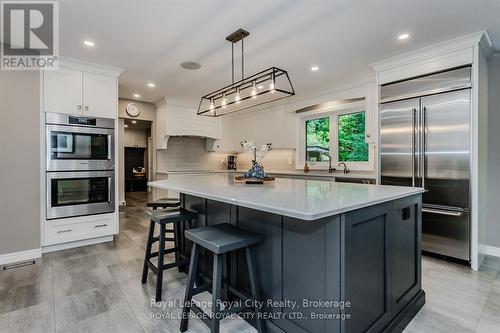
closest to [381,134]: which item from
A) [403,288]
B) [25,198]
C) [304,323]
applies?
[403,288]

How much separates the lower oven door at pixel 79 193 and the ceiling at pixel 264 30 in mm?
1534

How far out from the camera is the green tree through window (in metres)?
4.51

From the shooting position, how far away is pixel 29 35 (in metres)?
2.71

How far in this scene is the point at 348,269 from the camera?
1.35 metres

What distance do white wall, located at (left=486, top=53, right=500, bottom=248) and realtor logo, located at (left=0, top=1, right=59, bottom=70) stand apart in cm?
478

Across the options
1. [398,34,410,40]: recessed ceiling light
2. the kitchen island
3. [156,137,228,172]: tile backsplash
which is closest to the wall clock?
[156,137,228,172]: tile backsplash

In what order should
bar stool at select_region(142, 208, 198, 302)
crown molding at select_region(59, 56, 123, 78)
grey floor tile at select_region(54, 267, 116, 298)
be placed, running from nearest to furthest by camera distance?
bar stool at select_region(142, 208, 198, 302) < grey floor tile at select_region(54, 267, 116, 298) < crown molding at select_region(59, 56, 123, 78)

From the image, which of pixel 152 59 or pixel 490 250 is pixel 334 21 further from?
pixel 490 250

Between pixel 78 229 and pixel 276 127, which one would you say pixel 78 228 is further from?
pixel 276 127

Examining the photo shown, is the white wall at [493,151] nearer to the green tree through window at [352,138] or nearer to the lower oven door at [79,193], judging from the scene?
the green tree through window at [352,138]

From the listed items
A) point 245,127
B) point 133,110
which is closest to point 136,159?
point 133,110

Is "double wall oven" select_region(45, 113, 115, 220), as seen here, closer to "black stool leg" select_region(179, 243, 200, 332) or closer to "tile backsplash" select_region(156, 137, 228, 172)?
"tile backsplash" select_region(156, 137, 228, 172)

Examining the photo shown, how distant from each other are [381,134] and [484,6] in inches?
62.0

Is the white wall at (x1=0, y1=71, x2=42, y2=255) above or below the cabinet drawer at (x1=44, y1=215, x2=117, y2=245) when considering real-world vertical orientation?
above
